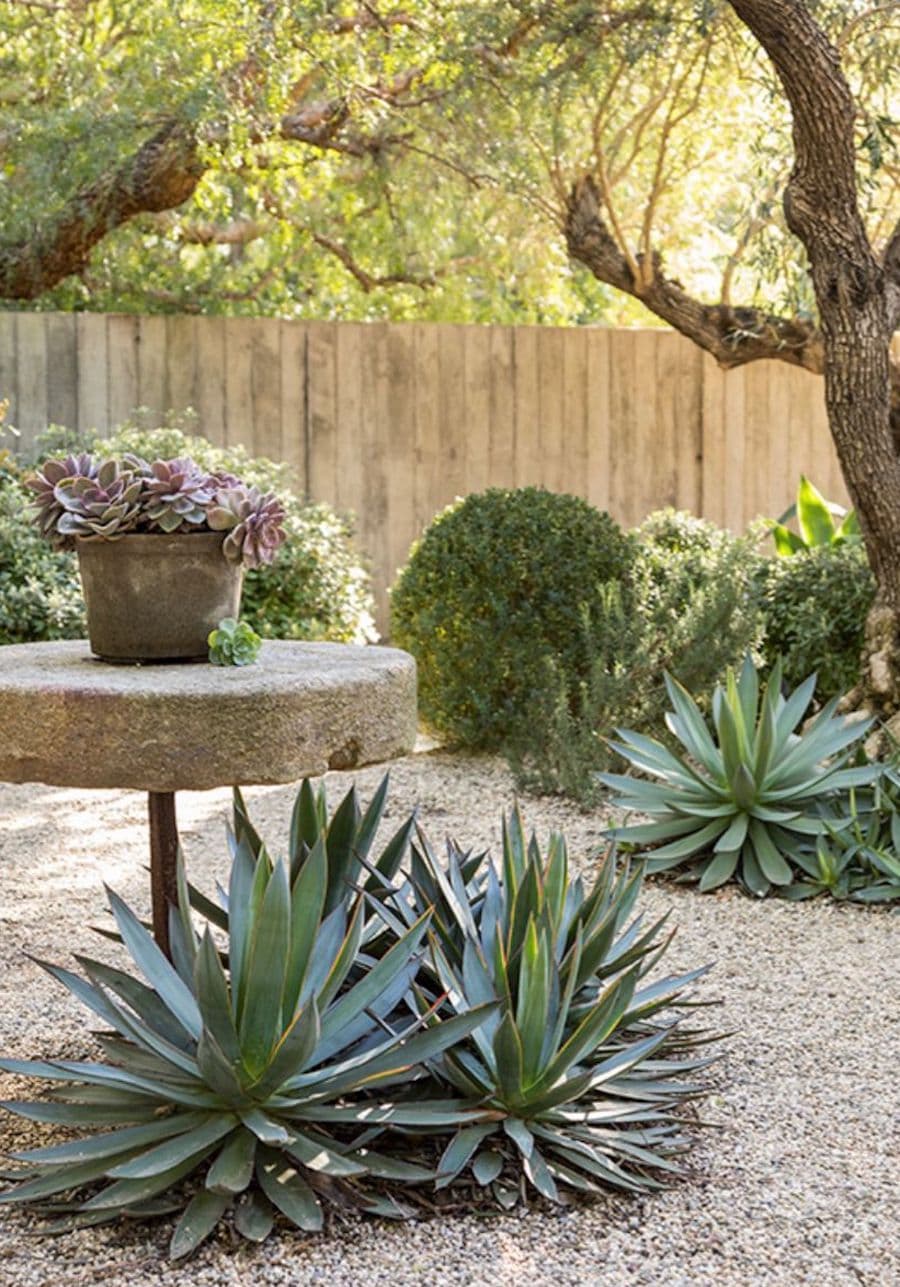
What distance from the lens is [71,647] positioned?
407 centimetres

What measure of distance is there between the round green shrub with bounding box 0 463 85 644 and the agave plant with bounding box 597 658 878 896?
120 inches

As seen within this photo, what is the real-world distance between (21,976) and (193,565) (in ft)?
4.92

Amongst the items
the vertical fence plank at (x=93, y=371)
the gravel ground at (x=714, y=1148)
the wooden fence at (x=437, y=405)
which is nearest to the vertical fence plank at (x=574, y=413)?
the wooden fence at (x=437, y=405)

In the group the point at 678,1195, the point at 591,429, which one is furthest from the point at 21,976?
the point at 591,429

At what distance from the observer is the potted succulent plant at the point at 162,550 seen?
142 inches

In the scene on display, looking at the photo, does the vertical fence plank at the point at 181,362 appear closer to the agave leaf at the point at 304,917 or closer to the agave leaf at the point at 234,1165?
the agave leaf at the point at 304,917

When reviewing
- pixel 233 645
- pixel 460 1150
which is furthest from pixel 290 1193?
pixel 233 645

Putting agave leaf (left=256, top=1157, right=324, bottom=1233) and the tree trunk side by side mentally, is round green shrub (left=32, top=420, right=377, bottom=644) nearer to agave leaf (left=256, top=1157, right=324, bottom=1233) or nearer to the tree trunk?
the tree trunk

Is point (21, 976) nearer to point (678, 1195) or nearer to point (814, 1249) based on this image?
point (678, 1195)

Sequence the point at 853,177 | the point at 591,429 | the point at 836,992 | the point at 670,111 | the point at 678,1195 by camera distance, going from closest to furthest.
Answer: the point at 678,1195, the point at 836,992, the point at 853,177, the point at 670,111, the point at 591,429

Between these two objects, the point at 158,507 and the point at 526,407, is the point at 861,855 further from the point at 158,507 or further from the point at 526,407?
the point at 526,407

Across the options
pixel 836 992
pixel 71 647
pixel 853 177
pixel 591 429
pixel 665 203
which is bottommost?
pixel 836 992

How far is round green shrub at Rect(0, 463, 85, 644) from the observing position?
295 inches

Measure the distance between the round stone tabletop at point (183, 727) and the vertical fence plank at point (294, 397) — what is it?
665 cm
